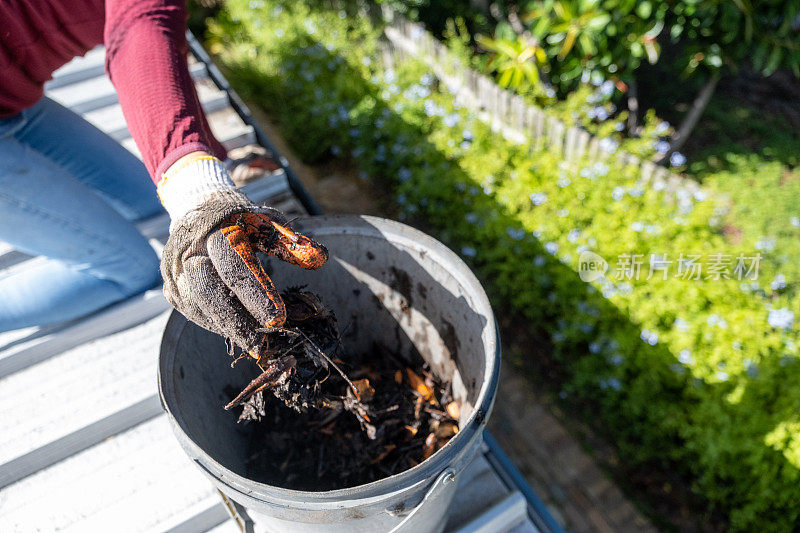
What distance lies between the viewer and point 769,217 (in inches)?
162

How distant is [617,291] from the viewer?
296 cm

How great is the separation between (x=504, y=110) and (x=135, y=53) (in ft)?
11.1

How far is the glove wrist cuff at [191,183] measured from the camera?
1.16m

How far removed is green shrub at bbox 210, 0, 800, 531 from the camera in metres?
2.56

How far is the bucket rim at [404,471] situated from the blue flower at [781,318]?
2156mm

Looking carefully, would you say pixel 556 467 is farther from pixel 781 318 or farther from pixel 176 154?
pixel 176 154

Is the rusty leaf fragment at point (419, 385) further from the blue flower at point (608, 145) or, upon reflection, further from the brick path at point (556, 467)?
the blue flower at point (608, 145)

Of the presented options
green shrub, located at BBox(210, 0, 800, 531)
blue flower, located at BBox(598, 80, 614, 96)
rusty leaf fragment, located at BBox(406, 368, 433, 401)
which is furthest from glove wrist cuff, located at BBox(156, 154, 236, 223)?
blue flower, located at BBox(598, 80, 614, 96)

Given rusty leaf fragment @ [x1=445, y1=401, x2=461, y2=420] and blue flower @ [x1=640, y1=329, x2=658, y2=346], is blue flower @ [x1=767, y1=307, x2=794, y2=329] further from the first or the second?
rusty leaf fragment @ [x1=445, y1=401, x2=461, y2=420]

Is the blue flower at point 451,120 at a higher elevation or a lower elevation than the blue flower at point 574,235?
higher

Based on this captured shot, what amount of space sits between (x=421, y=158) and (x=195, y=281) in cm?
311

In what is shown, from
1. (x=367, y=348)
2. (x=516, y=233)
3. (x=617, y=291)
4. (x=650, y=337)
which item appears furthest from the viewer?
(x=516, y=233)

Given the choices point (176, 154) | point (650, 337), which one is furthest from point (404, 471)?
point (650, 337)

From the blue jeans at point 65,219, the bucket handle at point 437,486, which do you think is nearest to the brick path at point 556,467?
the bucket handle at point 437,486
